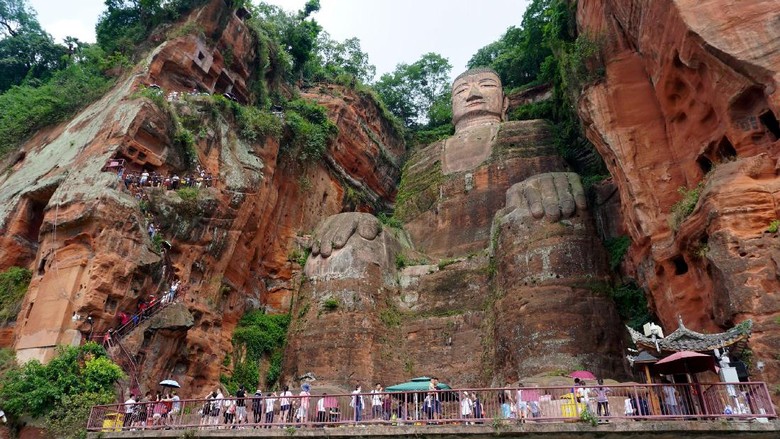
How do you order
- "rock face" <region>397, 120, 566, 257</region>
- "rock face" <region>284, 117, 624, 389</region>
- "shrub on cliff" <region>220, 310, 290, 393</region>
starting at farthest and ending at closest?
"rock face" <region>397, 120, 566, 257</region> < "shrub on cliff" <region>220, 310, 290, 393</region> < "rock face" <region>284, 117, 624, 389</region>

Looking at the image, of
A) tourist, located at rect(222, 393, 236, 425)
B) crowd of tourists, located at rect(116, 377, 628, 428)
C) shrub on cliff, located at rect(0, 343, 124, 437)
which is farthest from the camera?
shrub on cliff, located at rect(0, 343, 124, 437)

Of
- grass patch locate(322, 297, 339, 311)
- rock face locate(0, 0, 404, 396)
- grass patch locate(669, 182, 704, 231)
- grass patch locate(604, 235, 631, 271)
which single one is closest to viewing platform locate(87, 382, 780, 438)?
rock face locate(0, 0, 404, 396)

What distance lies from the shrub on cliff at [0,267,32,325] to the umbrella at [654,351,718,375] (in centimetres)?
2012

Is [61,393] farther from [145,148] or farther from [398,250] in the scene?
[398,250]

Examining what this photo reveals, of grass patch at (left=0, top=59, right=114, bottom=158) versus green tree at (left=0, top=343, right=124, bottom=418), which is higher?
grass patch at (left=0, top=59, right=114, bottom=158)

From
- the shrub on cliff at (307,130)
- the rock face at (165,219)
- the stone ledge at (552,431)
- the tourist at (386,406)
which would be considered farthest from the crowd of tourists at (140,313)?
the shrub on cliff at (307,130)

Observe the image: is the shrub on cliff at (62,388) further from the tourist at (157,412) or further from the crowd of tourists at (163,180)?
the crowd of tourists at (163,180)

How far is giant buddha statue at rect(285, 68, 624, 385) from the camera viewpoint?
20.3 metres

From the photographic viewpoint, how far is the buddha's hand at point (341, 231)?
26.0m

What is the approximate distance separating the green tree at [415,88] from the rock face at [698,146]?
27270mm

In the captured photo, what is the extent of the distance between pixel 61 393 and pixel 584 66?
2026cm

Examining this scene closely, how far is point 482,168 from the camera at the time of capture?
31281 millimetres

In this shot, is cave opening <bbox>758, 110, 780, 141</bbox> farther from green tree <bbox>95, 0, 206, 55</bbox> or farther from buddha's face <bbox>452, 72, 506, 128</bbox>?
green tree <bbox>95, 0, 206, 55</bbox>

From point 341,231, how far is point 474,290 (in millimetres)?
6589
